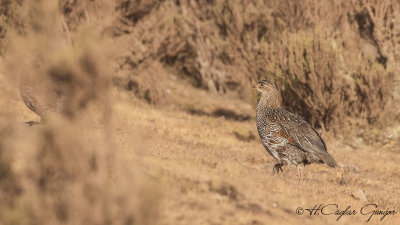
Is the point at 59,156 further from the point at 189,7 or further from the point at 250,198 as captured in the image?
the point at 189,7

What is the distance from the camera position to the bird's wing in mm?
8477

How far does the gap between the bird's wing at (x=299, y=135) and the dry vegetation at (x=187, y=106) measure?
66cm

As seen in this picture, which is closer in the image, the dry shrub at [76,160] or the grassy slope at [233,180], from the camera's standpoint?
the dry shrub at [76,160]

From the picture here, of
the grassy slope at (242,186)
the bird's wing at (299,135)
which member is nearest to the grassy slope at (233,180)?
the grassy slope at (242,186)

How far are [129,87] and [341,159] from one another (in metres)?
10.0

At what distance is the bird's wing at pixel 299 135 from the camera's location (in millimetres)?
8477

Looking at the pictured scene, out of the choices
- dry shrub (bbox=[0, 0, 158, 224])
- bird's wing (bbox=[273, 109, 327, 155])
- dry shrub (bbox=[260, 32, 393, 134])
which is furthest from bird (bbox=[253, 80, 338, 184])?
dry shrub (bbox=[260, 32, 393, 134])

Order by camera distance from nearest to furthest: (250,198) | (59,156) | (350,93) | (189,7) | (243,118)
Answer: (59,156), (250,198), (350,93), (243,118), (189,7)

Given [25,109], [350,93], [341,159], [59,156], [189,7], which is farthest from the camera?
[189,7]

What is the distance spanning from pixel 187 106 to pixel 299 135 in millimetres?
12550

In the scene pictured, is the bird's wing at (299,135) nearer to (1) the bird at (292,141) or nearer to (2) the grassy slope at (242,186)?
(1) the bird at (292,141)

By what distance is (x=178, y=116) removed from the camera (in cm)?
1722

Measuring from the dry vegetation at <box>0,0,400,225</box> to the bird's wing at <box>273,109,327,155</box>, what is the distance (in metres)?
0.66

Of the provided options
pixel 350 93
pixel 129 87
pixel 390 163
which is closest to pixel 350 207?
pixel 390 163
